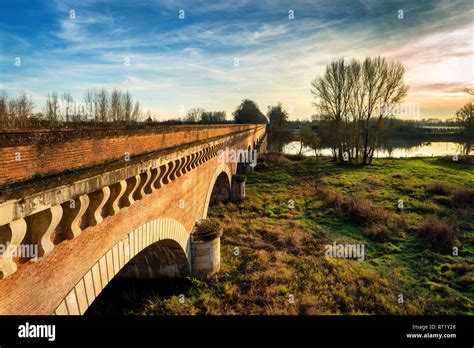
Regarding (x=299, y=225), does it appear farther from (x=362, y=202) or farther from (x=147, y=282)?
(x=147, y=282)

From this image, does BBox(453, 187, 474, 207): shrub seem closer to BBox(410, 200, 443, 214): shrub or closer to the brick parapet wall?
BBox(410, 200, 443, 214): shrub

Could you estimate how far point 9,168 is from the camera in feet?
Answer: 8.64

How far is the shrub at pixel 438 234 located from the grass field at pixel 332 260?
0.04m

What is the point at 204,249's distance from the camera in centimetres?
968

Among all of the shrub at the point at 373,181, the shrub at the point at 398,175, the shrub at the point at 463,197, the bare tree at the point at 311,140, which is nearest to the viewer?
the shrub at the point at 463,197

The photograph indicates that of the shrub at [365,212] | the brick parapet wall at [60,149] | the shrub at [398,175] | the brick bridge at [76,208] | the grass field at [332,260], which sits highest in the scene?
the brick parapet wall at [60,149]

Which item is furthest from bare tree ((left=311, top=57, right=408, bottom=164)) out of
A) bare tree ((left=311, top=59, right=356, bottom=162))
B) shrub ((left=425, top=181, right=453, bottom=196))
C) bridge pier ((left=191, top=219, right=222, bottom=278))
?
bridge pier ((left=191, top=219, right=222, bottom=278))

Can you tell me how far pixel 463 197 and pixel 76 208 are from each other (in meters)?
22.4

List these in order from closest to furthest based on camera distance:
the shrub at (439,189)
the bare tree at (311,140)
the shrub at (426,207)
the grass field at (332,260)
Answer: the grass field at (332,260)
the shrub at (426,207)
the shrub at (439,189)
the bare tree at (311,140)

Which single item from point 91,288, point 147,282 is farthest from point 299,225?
point 91,288

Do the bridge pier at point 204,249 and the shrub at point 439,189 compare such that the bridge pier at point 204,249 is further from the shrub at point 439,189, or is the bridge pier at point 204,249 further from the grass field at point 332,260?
the shrub at point 439,189

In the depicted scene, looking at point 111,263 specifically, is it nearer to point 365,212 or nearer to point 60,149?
point 60,149

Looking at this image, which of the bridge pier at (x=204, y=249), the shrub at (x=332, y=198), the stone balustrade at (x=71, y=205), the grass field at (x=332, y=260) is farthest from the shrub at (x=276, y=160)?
the stone balustrade at (x=71, y=205)

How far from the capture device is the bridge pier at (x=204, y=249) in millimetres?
9586
